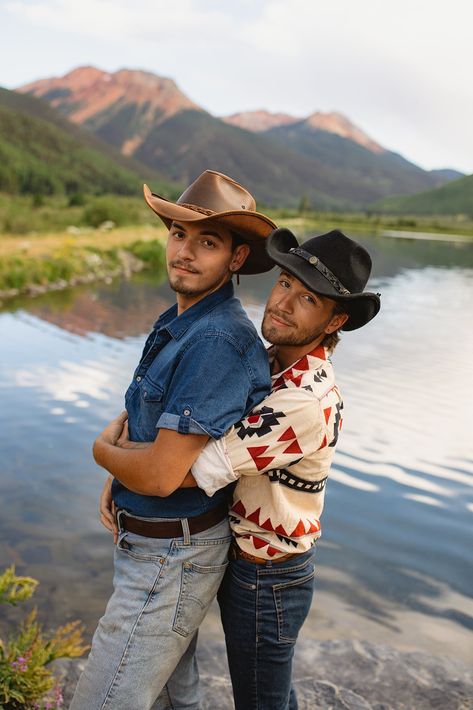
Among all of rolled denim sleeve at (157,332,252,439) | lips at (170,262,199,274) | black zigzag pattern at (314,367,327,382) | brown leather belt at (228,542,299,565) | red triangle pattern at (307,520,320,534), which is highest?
lips at (170,262,199,274)

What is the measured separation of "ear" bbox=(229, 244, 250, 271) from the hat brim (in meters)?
0.03

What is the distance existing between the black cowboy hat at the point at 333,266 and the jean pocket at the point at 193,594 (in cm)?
108

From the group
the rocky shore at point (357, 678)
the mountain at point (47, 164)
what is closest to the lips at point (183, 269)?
the rocky shore at point (357, 678)

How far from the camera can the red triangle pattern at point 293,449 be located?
2244mm

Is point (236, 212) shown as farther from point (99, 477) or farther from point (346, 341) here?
point (346, 341)

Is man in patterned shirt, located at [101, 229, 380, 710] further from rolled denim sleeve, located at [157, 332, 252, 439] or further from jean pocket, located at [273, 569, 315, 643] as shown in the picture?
rolled denim sleeve, located at [157, 332, 252, 439]

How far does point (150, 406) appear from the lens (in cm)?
235

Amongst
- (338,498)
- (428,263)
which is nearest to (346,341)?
(338,498)

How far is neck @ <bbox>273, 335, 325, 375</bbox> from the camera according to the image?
2.54 metres

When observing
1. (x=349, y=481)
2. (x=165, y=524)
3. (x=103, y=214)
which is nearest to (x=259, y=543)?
(x=165, y=524)

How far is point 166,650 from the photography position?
7.51 feet

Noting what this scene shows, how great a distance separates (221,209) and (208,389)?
2.27 feet

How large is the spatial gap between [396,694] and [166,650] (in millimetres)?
2117

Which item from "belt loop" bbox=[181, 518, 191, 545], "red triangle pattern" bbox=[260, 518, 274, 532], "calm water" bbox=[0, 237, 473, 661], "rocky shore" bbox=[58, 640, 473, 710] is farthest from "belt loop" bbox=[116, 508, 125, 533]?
"calm water" bbox=[0, 237, 473, 661]
